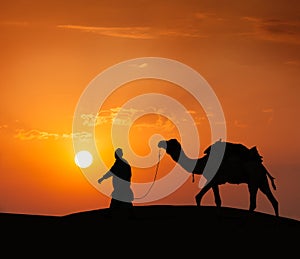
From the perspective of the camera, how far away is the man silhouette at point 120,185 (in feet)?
107

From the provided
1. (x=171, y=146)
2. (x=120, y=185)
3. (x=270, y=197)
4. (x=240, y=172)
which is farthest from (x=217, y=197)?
(x=120, y=185)

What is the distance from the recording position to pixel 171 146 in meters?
34.9

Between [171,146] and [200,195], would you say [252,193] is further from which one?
[171,146]

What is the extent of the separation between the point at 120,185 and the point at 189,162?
3.61 metres

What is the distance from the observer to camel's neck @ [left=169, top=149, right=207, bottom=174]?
114 feet

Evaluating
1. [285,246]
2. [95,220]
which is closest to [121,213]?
[95,220]

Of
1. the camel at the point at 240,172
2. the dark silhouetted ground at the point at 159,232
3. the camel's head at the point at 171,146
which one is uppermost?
the camel's head at the point at 171,146

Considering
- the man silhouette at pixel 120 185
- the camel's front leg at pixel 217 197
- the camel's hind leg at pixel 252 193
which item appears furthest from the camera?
the camel's hind leg at pixel 252 193

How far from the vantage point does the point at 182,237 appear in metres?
31.2

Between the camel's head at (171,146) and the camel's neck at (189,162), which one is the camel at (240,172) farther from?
the camel's head at (171,146)

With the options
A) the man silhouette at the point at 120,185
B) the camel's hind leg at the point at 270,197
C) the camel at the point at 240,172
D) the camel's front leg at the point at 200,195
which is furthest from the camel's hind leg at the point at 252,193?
the man silhouette at the point at 120,185

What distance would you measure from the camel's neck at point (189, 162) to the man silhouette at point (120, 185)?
9.48ft

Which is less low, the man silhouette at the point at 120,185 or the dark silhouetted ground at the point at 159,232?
the man silhouette at the point at 120,185

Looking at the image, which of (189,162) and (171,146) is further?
(189,162)
